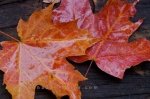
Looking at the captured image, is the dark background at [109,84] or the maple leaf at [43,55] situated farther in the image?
the dark background at [109,84]

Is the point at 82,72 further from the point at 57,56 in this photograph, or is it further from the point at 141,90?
the point at 141,90

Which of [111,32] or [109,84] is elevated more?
[111,32]

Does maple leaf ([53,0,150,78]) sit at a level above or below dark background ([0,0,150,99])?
above

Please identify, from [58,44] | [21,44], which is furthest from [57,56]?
[21,44]

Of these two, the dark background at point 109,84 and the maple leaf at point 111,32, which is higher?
the maple leaf at point 111,32
